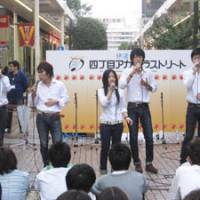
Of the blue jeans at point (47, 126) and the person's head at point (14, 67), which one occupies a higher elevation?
the person's head at point (14, 67)

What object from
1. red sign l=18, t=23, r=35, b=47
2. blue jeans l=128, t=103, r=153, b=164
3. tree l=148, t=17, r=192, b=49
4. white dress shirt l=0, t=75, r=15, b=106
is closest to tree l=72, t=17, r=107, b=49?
tree l=148, t=17, r=192, b=49

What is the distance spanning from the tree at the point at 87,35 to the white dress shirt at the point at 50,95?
32.6 metres

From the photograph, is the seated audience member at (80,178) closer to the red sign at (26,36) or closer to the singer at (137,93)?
the singer at (137,93)

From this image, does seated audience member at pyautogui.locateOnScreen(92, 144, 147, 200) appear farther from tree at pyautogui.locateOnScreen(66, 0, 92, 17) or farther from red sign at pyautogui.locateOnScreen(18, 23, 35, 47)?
tree at pyautogui.locateOnScreen(66, 0, 92, 17)

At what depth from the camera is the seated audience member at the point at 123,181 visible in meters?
4.55

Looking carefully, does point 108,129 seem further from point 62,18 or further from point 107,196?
point 62,18

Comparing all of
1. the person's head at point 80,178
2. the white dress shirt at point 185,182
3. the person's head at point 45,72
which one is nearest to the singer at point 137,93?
the person's head at point 45,72

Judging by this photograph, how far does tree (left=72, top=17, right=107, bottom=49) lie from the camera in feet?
133

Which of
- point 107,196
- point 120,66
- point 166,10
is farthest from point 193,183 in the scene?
point 166,10

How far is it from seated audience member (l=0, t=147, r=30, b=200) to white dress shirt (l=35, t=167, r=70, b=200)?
14 centimetres

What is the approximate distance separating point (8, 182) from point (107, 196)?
1769 mm

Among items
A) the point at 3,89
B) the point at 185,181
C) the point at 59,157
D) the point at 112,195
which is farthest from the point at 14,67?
the point at 112,195

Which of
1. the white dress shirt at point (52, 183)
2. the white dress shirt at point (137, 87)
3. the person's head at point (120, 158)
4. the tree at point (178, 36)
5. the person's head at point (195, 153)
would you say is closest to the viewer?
the white dress shirt at point (52, 183)

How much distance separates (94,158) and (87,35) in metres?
32.2
